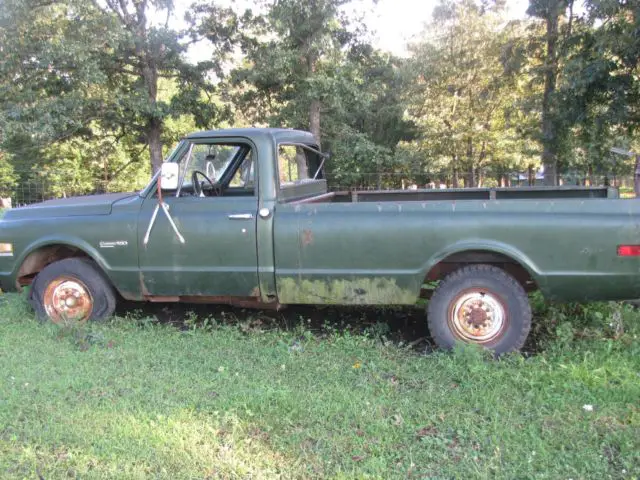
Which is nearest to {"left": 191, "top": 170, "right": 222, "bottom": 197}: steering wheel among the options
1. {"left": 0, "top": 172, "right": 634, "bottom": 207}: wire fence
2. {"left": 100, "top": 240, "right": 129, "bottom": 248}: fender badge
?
{"left": 100, "top": 240, "right": 129, "bottom": 248}: fender badge

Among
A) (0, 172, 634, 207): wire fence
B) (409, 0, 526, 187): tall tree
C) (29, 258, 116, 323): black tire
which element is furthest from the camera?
(409, 0, 526, 187): tall tree

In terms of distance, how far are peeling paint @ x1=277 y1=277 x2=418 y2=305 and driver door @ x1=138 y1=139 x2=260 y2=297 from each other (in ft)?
1.07

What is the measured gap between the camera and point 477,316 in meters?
4.25

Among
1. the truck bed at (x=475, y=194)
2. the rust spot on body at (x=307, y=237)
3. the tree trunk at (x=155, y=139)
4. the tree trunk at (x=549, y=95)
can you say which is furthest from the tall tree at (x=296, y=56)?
the rust spot on body at (x=307, y=237)

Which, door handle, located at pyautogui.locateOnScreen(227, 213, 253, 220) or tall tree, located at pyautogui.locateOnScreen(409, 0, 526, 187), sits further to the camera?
tall tree, located at pyautogui.locateOnScreen(409, 0, 526, 187)

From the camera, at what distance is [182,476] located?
2693mm

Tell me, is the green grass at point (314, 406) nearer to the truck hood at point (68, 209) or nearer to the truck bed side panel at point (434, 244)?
the truck bed side panel at point (434, 244)

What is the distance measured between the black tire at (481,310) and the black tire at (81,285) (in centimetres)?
304

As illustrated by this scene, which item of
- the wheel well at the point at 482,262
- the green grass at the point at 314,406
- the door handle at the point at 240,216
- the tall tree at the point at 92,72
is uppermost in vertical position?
the tall tree at the point at 92,72

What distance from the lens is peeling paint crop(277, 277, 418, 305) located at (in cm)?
436

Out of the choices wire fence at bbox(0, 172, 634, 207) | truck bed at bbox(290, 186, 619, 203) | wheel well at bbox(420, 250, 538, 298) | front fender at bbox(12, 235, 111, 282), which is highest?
wire fence at bbox(0, 172, 634, 207)

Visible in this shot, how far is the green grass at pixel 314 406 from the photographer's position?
110 inches

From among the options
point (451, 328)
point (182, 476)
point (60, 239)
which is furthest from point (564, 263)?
point (60, 239)

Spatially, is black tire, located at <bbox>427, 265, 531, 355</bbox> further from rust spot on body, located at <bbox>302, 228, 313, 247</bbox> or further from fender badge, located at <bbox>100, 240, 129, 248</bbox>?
fender badge, located at <bbox>100, 240, 129, 248</bbox>
